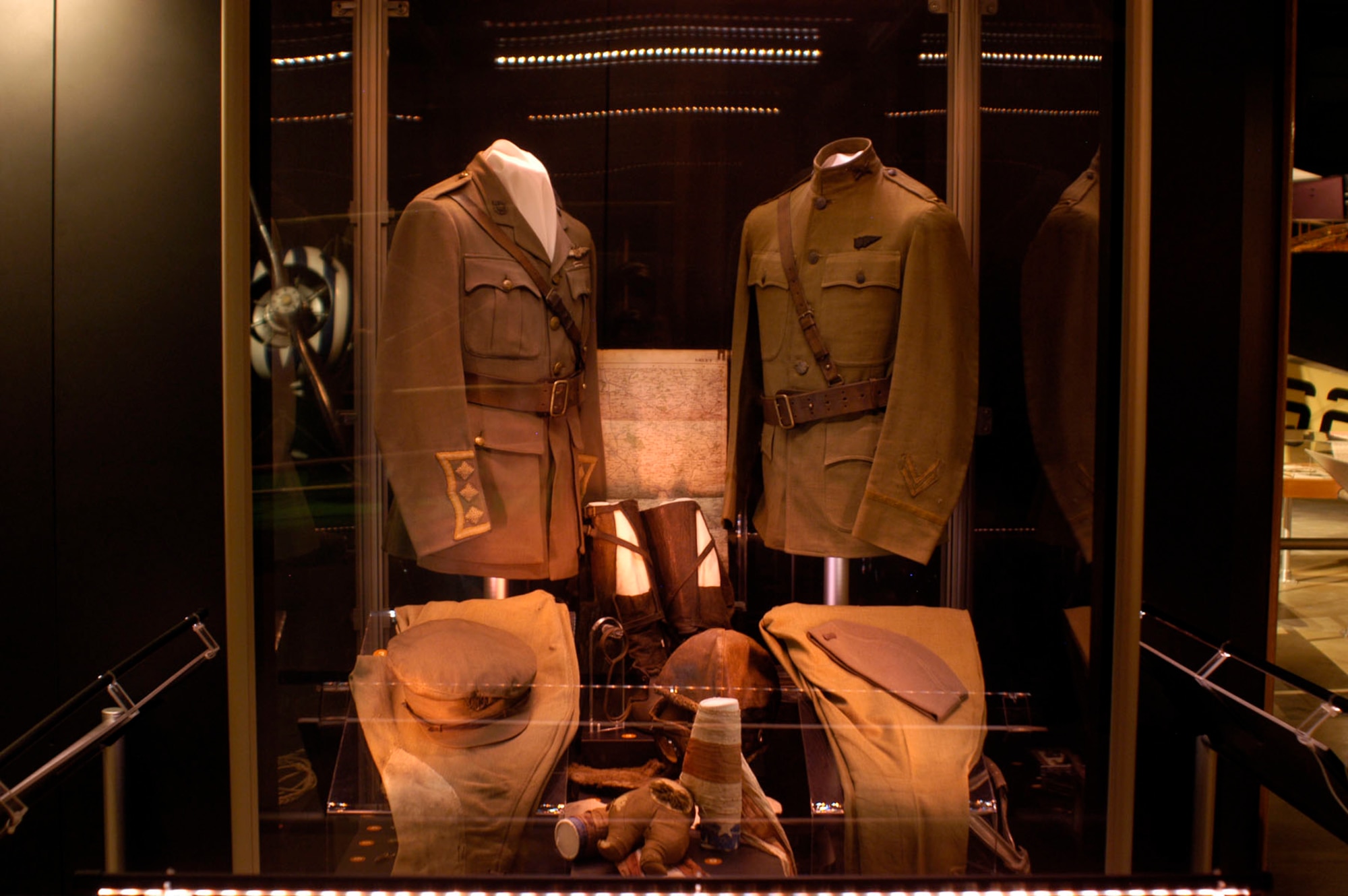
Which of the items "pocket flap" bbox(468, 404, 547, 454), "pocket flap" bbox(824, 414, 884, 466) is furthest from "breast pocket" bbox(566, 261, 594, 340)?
"pocket flap" bbox(824, 414, 884, 466)

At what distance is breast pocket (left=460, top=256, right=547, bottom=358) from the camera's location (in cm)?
198

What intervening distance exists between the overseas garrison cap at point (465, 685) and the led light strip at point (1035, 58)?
4.75 ft

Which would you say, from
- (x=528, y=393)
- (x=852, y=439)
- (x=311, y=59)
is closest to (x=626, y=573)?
(x=528, y=393)

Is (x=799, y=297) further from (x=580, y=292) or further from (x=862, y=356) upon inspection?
(x=580, y=292)

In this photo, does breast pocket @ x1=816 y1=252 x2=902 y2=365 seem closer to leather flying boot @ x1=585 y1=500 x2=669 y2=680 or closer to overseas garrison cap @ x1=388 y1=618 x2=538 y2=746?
leather flying boot @ x1=585 y1=500 x2=669 y2=680

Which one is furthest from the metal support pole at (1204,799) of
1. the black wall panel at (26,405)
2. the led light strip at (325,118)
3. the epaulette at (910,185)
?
the black wall panel at (26,405)

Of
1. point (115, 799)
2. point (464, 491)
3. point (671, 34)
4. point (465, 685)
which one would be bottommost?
point (115, 799)

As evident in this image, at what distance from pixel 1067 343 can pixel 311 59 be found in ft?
4.90

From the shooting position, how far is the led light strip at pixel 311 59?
1.70 metres

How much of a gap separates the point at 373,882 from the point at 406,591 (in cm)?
73

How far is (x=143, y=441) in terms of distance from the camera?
6.79 feet

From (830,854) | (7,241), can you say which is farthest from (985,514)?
(7,241)

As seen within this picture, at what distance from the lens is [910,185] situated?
2.01 metres

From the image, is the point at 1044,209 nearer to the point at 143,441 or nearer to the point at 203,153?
the point at 203,153
